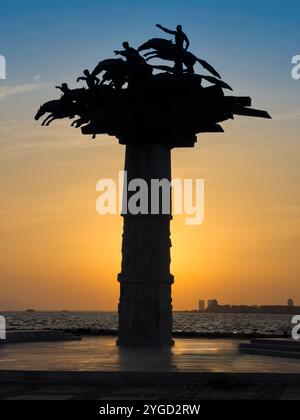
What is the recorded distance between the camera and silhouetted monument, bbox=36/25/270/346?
103ft

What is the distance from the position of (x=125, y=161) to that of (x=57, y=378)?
44.5 ft

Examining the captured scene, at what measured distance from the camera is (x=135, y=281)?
3181 centimetres

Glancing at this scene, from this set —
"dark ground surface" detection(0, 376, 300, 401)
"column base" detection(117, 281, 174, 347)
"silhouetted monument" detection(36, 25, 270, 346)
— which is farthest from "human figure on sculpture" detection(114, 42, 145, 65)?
"dark ground surface" detection(0, 376, 300, 401)

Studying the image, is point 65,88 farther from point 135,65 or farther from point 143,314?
point 143,314

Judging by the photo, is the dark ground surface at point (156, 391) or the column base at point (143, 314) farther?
the column base at point (143, 314)

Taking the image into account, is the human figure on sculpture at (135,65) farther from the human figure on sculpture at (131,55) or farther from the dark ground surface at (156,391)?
the dark ground surface at (156,391)

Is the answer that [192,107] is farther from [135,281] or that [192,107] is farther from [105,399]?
[105,399]

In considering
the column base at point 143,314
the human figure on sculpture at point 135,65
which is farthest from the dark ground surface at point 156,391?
the human figure on sculpture at point 135,65

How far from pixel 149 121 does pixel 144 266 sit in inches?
213

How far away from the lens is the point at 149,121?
3114 centimetres

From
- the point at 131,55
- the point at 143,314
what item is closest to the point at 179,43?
the point at 131,55

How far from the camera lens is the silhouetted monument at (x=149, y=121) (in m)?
31.3

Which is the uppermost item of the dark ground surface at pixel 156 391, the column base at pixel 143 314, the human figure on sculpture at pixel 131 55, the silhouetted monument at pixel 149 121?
the human figure on sculpture at pixel 131 55
